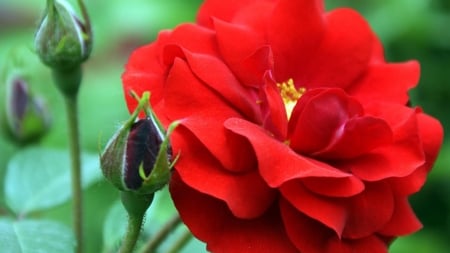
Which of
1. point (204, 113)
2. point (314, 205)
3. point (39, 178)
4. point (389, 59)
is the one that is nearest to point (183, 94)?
point (204, 113)

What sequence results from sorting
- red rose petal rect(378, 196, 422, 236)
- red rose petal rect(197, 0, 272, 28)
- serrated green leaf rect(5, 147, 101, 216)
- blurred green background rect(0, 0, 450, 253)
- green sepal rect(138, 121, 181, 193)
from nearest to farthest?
green sepal rect(138, 121, 181, 193), red rose petal rect(378, 196, 422, 236), red rose petal rect(197, 0, 272, 28), serrated green leaf rect(5, 147, 101, 216), blurred green background rect(0, 0, 450, 253)

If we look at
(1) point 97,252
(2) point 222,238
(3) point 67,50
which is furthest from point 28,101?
(2) point 222,238

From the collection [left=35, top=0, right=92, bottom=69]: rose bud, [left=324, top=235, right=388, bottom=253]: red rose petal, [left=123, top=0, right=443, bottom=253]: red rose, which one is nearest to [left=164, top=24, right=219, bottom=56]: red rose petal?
[left=123, top=0, right=443, bottom=253]: red rose

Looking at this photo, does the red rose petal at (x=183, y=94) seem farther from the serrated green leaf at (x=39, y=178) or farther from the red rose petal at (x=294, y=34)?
the serrated green leaf at (x=39, y=178)

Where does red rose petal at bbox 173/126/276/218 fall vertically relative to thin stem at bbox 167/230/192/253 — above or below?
above

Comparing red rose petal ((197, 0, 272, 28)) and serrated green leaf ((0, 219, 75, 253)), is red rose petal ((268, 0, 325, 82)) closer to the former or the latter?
red rose petal ((197, 0, 272, 28))

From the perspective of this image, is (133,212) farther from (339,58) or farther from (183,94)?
(339,58)
